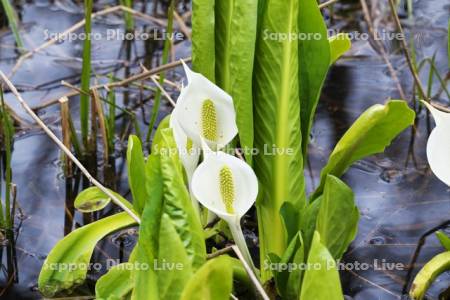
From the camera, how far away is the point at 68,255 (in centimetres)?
191

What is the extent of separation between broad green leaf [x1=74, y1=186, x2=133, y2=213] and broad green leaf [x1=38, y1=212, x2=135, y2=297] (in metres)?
0.16

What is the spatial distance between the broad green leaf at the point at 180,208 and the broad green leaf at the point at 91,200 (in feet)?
1.99

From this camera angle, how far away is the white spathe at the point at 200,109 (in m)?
1.61

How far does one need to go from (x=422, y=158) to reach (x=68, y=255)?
1.09m

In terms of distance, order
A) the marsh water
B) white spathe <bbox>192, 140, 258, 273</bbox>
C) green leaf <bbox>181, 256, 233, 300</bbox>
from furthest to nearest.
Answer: the marsh water
white spathe <bbox>192, 140, 258, 273</bbox>
green leaf <bbox>181, 256, 233, 300</bbox>

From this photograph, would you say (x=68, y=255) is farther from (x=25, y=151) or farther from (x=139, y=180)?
(x=25, y=151)

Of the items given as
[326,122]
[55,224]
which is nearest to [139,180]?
[55,224]

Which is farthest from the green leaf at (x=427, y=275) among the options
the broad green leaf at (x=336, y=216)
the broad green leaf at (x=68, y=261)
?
the broad green leaf at (x=68, y=261)

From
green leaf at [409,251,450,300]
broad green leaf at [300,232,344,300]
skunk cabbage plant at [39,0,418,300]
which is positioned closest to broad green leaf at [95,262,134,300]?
skunk cabbage plant at [39,0,418,300]

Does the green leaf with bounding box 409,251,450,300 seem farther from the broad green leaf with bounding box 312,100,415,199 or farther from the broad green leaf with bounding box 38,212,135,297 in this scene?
the broad green leaf with bounding box 38,212,135,297

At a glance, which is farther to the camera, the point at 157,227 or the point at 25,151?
the point at 25,151

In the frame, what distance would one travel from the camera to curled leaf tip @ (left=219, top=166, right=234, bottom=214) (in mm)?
1539

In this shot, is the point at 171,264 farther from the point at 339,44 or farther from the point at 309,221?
the point at 339,44

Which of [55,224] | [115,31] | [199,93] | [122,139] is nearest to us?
[199,93]
